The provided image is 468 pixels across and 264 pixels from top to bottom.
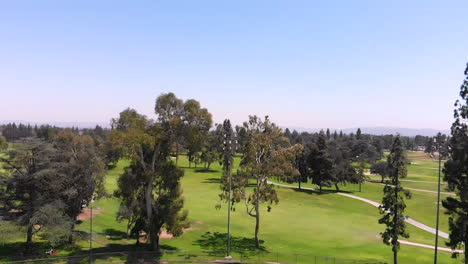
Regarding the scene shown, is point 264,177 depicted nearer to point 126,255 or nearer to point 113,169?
point 126,255

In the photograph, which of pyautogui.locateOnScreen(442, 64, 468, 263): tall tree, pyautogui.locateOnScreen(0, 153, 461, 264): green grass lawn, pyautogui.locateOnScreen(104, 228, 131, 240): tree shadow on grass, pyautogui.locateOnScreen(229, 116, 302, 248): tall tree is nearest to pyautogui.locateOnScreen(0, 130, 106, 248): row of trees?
pyautogui.locateOnScreen(0, 153, 461, 264): green grass lawn

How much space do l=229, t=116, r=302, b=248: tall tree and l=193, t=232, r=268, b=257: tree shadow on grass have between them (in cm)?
142

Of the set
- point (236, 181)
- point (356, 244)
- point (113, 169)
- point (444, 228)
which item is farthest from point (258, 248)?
point (113, 169)

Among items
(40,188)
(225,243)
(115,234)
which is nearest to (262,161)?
(225,243)

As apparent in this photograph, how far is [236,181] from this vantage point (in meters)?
42.9

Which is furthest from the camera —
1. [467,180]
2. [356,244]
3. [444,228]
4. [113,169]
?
[113,169]

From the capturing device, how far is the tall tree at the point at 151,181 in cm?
3409

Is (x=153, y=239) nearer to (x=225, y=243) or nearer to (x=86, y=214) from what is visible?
(x=225, y=243)

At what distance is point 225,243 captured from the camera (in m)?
42.0

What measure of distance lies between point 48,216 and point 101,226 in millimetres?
14447

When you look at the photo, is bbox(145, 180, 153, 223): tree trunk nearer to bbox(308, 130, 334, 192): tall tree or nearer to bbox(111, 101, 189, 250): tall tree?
bbox(111, 101, 189, 250): tall tree

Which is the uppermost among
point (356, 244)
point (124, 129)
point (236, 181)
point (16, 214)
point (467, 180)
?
point (124, 129)

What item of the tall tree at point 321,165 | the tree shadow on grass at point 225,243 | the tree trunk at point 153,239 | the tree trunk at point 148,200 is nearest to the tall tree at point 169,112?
the tree trunk at point 148,200

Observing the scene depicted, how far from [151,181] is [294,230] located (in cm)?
2603
